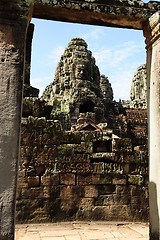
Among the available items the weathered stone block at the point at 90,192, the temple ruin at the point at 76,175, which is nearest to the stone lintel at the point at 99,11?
the temple ruin at the point at 76,175

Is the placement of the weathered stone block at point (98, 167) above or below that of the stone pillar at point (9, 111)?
below

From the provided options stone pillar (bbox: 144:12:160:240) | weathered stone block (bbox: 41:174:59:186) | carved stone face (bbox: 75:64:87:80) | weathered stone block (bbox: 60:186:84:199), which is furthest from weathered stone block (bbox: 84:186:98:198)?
carved stone face (bbox: 75:64:87:80)

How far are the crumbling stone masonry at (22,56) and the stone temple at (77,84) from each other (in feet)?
63.7

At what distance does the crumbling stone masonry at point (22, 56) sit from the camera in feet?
8.88

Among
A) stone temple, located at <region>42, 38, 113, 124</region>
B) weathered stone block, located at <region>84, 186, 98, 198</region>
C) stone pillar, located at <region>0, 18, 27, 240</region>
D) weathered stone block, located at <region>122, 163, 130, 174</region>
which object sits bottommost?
weathered stone block, located at <region>84, 186, 98, 198</region>

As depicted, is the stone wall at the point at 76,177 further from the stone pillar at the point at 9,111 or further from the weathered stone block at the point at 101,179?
the stone pillar at the point at 9,111

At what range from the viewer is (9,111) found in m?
2.79

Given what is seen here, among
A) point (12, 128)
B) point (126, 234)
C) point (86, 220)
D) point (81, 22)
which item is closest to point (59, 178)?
point (86, 220)

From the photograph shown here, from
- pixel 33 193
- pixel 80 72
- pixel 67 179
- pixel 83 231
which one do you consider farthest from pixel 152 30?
pixel 80 72

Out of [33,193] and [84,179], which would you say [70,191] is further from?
[33,193]

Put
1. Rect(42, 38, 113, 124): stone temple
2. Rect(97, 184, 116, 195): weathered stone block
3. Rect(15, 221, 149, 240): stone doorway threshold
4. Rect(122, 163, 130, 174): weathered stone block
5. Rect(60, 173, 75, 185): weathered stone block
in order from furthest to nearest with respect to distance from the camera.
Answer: Rect(42, 38, 113, 124): stone temple
Rect(122, 163, 130, 174): weathered stone block
Rect(97, 184, 116, 195): weathered stone block
Rect(60, 173, 75, 185): weathered stone block
Rect(15, 221, 149, 240): stone doorway threshold

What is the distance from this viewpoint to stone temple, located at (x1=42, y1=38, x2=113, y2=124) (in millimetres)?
24094

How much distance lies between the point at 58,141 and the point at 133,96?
150ft

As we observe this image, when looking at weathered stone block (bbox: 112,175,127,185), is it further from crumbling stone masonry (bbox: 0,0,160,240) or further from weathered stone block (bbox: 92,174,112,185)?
crumbling stone masonry (bbox: 0,0,160,240)
